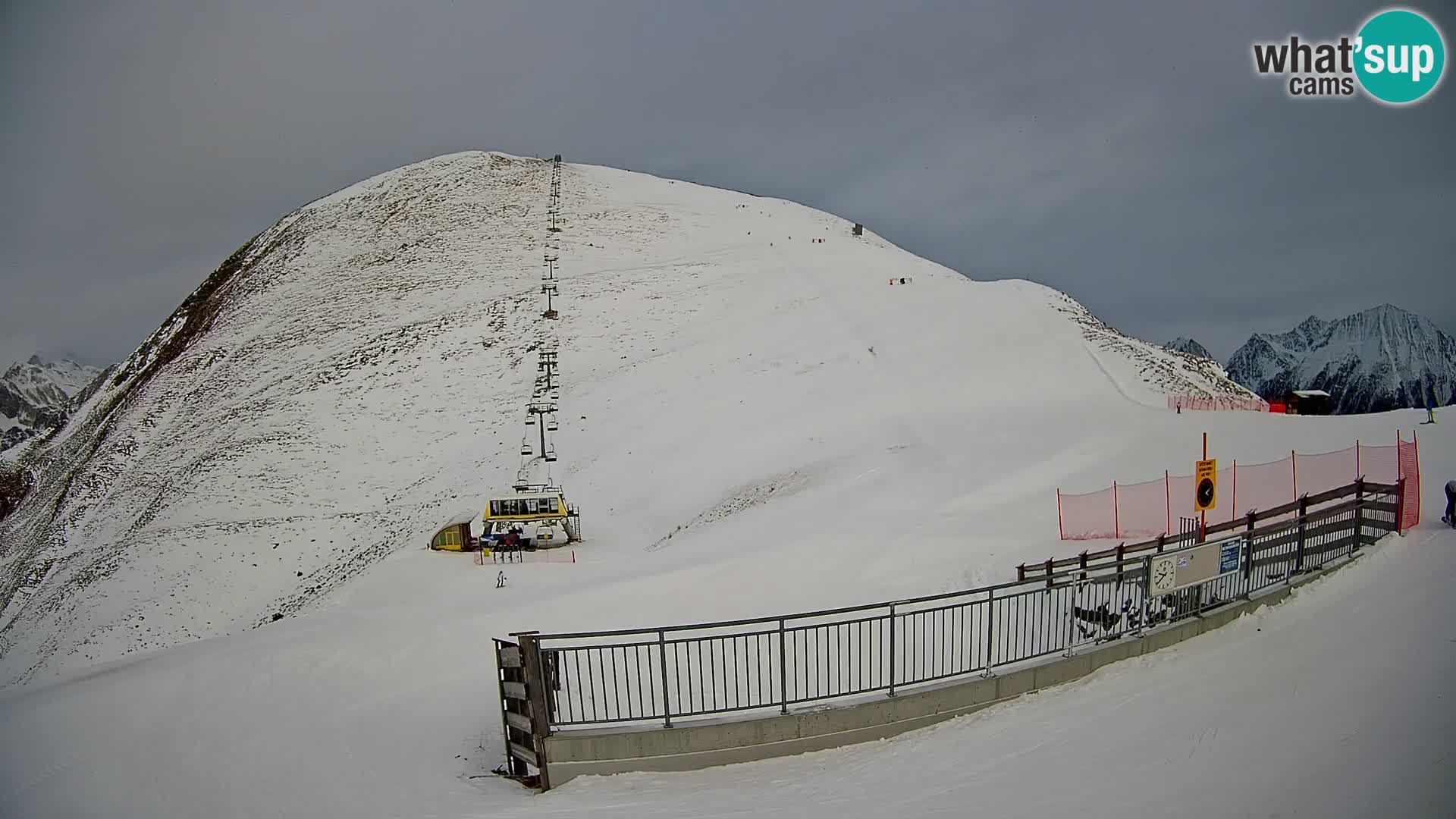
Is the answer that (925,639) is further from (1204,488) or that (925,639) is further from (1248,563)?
(1204,488)

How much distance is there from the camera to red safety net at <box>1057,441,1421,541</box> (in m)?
17.8

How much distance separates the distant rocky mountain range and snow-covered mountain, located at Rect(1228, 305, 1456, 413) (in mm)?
130

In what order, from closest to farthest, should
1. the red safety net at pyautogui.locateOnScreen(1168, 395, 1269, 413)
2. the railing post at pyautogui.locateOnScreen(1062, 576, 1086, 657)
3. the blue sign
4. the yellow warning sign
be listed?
1. the railing post at pyautogui.locateOnScreen(1062, 576, 1086, 657)
2. the blue sign
3. the yellow warning sign
4. the red safety net at pyautogui.locateOnScreen(1168, 395, 1269, 413)

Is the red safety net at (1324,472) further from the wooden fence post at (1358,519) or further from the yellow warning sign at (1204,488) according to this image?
the yellow warning sign at (1204,488)

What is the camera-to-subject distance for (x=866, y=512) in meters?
22.5

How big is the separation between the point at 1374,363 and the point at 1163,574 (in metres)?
188

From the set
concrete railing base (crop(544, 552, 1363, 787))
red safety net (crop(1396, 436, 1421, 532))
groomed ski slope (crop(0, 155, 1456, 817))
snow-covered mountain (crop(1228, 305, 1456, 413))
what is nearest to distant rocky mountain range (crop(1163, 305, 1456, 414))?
snow-covered mountain (crop(1228, 305, 1456, 413))

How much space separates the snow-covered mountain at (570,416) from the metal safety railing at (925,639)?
425 centimetres

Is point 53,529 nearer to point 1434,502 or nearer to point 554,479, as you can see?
point 554,479

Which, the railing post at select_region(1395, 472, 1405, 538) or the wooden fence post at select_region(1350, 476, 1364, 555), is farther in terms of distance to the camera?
the railing post at select_region(1395, 472, 1405, 538)

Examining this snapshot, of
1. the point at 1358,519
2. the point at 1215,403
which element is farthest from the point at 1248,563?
the point at 1215,403

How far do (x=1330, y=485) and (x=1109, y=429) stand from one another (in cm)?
1018

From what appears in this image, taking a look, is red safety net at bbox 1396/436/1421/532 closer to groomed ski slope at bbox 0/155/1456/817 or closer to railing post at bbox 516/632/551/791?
groomed ski slope at bbox 0/155/1456/817

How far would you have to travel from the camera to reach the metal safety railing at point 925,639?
848 cm
